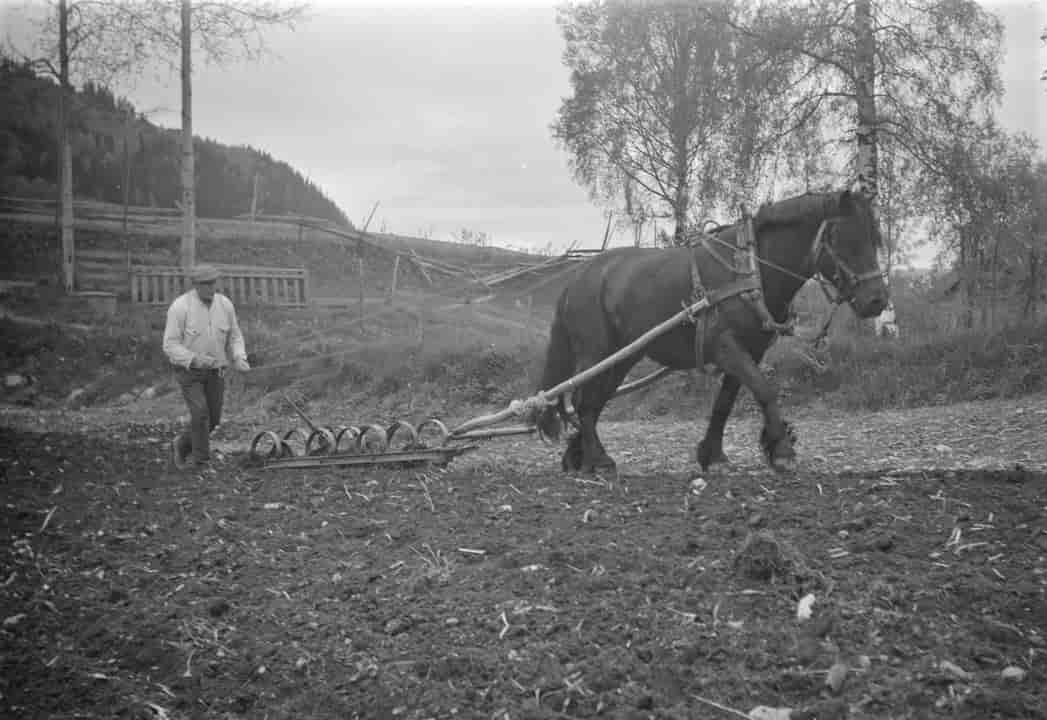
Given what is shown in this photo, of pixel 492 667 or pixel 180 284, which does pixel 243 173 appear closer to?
pixel 180 284

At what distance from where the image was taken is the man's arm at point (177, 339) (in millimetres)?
9266

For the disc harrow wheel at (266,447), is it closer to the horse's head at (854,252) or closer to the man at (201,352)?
the man at (201,352)

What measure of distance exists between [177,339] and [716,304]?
5.28 m

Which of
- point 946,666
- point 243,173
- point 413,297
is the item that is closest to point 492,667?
point 946,666

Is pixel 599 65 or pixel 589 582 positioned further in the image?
pixel 599 65

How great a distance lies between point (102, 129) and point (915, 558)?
27782 mm

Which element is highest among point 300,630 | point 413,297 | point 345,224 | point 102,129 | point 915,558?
point 102,129

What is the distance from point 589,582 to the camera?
14.9ft

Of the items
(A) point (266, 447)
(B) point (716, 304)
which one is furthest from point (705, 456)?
(A) point (266, 447)

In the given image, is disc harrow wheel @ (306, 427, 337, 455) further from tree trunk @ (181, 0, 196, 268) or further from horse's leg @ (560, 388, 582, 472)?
tree trunk @ (181, 0, 196, 268)

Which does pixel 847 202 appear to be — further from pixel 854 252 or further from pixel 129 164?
pixel 129 164

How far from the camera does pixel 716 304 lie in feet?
24.3

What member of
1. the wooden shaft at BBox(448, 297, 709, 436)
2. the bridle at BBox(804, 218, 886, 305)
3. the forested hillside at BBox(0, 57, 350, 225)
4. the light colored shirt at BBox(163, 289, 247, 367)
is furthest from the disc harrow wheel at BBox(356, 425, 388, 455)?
the forested hillside at BBox(0, 57, 350, 225)

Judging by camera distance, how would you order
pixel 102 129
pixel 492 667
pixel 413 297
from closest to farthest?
pixel 492 667 → pixel 413 297 → pixel 102 129
